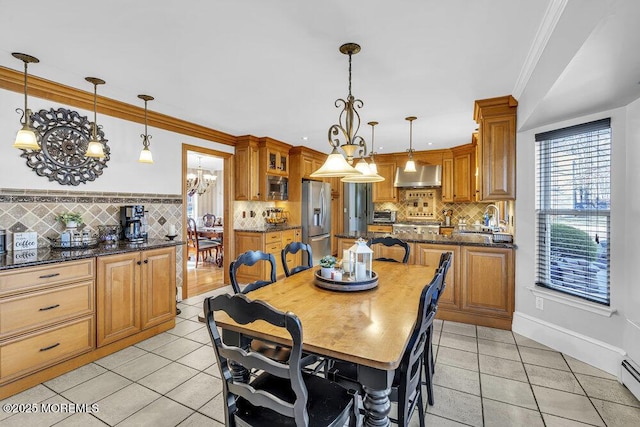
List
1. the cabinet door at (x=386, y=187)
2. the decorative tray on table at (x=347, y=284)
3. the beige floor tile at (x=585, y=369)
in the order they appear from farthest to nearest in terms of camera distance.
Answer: the cabinet door at (x=386, y=187), the beige floor tile at (x=585, y=369), the decorative tray on table at (x=347, y=284)

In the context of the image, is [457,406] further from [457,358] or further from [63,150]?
[63,150]

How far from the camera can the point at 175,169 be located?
410cm

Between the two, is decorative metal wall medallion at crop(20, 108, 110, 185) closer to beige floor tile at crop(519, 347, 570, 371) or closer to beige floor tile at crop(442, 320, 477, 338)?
beige floor tile at crop(442, 320, 477, 338)

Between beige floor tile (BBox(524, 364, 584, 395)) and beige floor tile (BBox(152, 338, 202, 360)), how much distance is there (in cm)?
277

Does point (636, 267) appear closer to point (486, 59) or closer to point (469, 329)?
point (469, 329)

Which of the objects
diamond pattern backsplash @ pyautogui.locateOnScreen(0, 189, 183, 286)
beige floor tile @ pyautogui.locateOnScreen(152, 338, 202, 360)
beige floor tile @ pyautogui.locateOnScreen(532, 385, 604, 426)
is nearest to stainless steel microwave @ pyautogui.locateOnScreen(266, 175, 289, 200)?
diamond pattern backsplash @ pyautogui.locateOnScreen(0, 189, 183, 286)

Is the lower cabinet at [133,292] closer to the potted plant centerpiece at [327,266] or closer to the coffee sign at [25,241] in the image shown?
the coffee sign at [25,241]

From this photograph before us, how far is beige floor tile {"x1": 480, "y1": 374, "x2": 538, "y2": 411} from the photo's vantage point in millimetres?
2047

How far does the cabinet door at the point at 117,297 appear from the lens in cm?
260

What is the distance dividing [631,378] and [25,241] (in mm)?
4711

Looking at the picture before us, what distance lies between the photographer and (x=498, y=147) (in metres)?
3.28

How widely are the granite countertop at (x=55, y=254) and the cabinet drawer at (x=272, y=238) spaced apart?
198 centimetres

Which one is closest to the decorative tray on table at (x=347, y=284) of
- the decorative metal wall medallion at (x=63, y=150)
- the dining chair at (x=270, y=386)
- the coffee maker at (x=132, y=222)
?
the dining chair at (x=270, y=386)

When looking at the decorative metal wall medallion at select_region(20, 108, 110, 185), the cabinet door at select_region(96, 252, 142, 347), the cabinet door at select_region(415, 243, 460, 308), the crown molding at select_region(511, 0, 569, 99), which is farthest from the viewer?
the cabinet door at select_region(415, 243, 460, 308)
